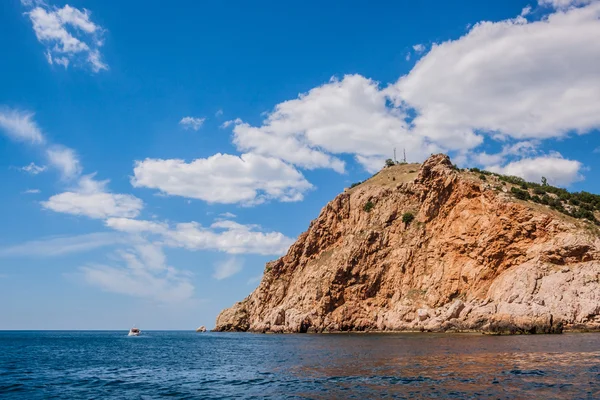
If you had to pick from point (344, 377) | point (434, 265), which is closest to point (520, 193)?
point (434, 265)

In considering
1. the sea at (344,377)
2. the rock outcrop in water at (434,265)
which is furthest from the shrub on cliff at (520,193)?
the sea at (344,377)

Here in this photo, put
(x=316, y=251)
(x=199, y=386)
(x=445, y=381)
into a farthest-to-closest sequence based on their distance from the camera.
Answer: (x=316, y=251) → (x=199, y=386) → (x=445, y=381)

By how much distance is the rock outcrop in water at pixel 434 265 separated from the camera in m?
69.2

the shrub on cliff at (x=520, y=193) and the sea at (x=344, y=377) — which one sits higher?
the shrub on cliff at (x=520, y=193)

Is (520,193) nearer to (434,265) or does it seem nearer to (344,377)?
(434,265)

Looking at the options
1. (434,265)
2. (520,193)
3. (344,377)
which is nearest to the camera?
(344,377)

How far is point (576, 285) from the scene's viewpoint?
67375mm

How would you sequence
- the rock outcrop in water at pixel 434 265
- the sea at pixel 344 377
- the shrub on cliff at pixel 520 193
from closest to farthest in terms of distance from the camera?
the sea at pixel 344 377
the rock outcrop in water at pixel 434 265
the shrub on cliff at pixel 520 193

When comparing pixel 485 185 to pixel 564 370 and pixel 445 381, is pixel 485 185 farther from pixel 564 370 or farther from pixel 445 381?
pixel 445 381

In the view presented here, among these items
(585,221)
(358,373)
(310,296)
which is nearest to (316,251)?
(310,296)

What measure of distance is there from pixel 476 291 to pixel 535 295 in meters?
12.0

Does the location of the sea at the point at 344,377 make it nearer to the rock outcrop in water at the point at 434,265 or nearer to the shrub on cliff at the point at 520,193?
the rock outcrop in water at the point at 434,265

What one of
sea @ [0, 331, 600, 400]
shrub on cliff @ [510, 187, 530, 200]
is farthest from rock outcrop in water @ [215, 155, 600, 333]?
sea @ [0, 331, 600, 400]

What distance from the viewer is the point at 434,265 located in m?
89.8
